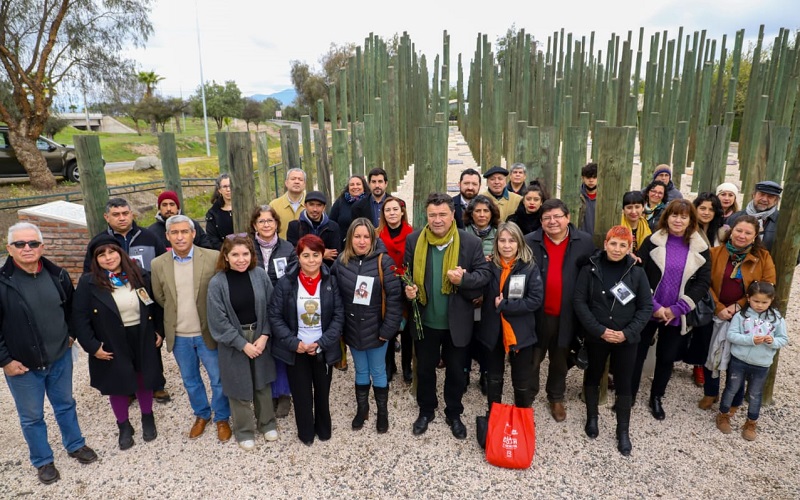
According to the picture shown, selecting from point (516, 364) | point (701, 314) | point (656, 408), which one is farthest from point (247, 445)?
point (701, 314)

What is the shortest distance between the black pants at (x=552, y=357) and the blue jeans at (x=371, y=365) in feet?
4.41

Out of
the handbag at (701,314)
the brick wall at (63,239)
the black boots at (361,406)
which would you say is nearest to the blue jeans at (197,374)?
the black boots at (361,406)

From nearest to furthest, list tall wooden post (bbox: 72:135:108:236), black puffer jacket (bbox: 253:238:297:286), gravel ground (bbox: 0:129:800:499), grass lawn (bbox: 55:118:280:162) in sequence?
gravel ground (bbox: 0:129:800:499) < black puffer jacket (bbox: 253:238:297:286) < tall wooden post (bbox: 72:135:108:236) < grass lawn (bbox: 55:118:280:162)

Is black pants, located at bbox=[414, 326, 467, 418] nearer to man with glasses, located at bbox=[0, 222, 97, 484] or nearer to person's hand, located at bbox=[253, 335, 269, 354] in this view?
person's hand, located at bbox=[253, 335, 269, 354]

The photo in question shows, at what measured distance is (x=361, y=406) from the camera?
4.28 m

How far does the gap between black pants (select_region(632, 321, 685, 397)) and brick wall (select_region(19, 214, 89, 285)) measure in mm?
7706

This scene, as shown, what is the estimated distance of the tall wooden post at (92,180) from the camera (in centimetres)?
451

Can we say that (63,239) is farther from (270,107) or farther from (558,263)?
(270,107)

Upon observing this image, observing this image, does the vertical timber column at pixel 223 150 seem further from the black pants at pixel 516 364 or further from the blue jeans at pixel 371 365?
the black pants at pixel 516 364

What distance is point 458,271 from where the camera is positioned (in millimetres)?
3777

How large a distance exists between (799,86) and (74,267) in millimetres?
15614

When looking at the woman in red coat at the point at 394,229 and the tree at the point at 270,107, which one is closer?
the woman in red coat at the point at 394,229

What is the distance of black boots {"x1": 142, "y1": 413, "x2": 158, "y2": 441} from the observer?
4.20m

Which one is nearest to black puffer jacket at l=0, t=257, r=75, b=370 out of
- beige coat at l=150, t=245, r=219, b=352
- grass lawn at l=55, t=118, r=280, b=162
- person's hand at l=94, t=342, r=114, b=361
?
person's hand at l=94, t=342, r=114, b=361
